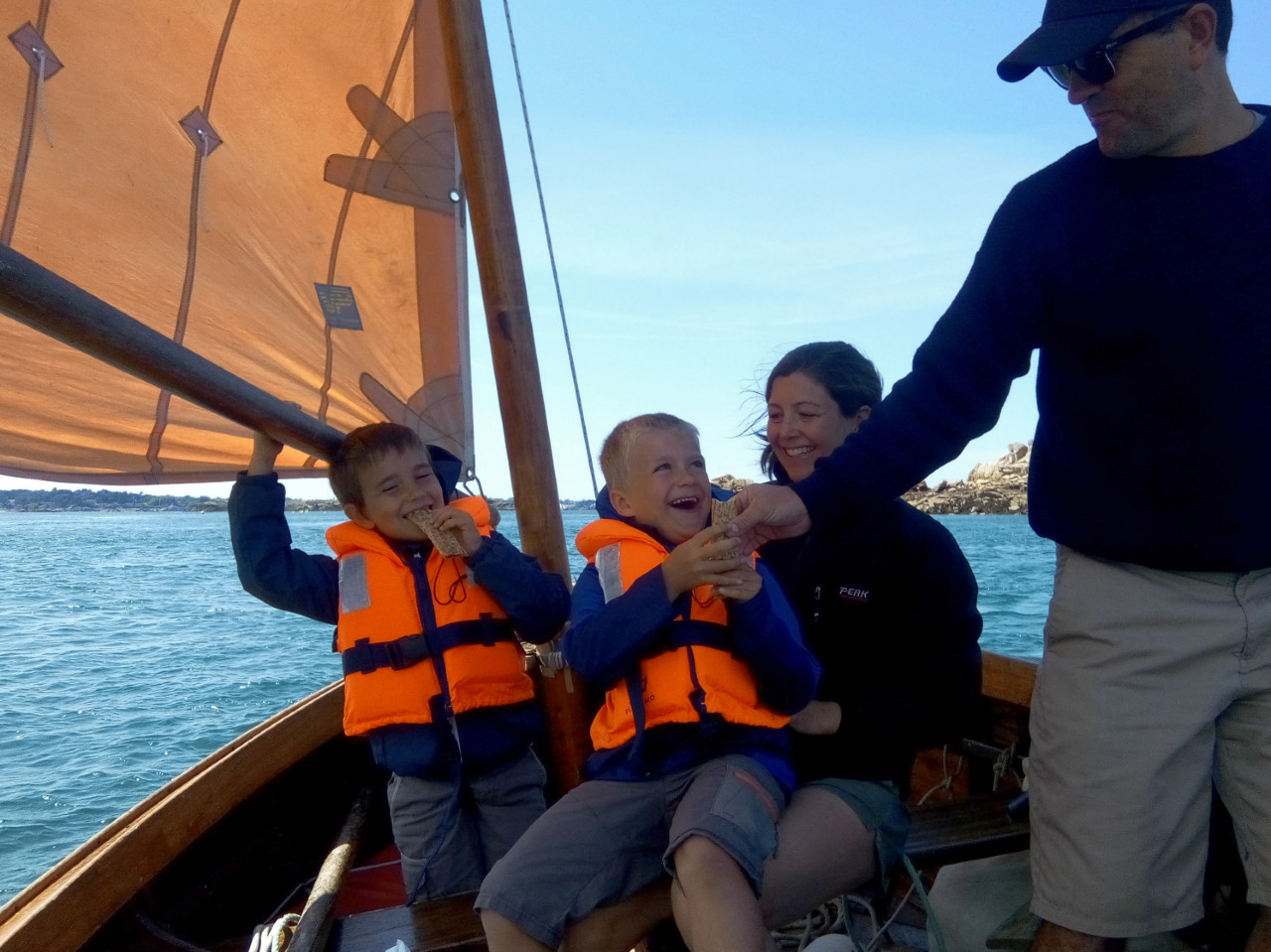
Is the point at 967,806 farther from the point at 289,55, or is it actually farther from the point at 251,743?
the point at 289,55

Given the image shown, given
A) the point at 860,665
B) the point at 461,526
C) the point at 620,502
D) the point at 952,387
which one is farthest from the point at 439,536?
the point at 952,387

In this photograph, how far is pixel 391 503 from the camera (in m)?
2.39

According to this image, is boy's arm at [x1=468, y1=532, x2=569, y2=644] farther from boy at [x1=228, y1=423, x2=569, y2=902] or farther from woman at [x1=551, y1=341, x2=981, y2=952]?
woman at [x1=551, y1=341, x2=981, y2=952]

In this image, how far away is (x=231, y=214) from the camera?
3143mm

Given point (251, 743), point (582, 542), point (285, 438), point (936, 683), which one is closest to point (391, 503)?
point (285, 438)

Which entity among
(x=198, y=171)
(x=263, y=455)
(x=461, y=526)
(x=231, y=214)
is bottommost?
(x=461, y=526)

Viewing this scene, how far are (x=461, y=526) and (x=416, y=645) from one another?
32cm

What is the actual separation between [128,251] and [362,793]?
6.07 ft

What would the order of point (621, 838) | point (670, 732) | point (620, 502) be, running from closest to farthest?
point (621, 838) → point (670, 732) → point (620, 502)

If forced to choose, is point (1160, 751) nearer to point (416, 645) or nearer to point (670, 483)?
point (670, 483)

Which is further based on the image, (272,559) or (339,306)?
(339,306)

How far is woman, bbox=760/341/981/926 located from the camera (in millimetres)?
1760

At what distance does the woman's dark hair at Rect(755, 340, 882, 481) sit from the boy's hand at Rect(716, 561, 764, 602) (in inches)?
26.5

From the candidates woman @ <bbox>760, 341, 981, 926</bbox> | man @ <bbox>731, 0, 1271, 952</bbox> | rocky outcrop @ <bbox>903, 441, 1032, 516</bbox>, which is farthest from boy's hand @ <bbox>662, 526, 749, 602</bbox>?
rocky outcrop @ <bbox>903, 441, 1032, 516</bbox>
